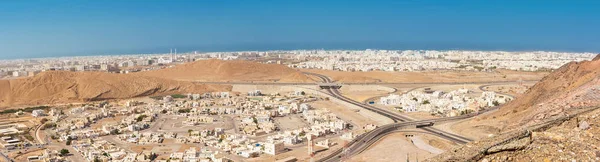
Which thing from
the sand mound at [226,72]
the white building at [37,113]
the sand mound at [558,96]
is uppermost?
the sand mound at [558,96]

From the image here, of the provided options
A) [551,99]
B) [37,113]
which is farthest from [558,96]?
[37,113]

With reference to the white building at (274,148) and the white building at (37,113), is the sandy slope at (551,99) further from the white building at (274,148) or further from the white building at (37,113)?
the white building at (37,113)

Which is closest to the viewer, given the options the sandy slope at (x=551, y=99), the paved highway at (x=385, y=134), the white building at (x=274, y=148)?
the sandy slope at (x=551, y=99)

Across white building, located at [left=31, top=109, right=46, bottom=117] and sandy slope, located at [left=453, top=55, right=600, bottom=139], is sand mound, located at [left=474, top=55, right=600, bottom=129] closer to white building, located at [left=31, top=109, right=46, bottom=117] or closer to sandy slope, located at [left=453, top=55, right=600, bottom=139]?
sandy slope, located at [left=453, top=55, right=600, bottom=139]

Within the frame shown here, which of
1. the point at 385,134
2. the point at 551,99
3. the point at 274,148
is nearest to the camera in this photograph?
the point at 551,99

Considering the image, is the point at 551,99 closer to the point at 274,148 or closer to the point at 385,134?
the point at 385,134

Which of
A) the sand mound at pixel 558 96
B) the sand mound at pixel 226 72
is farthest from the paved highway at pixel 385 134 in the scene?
the sand mound at pixel 226 72
